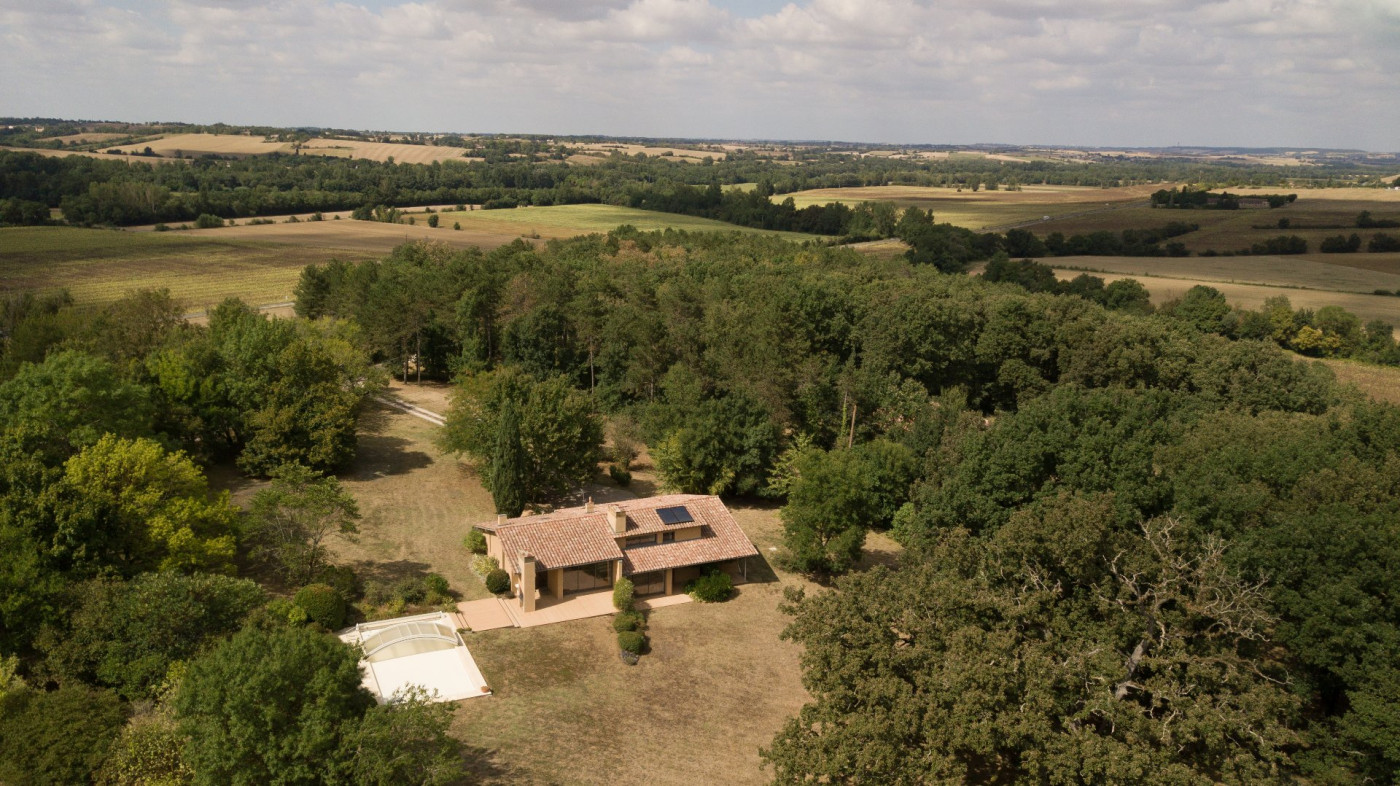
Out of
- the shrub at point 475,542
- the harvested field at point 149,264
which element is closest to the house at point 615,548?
the shrub at point 475,542

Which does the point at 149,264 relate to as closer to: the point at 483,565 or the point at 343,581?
the point at 343,581

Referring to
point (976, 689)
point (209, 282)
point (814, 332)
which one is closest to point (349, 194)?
point (209, 282)

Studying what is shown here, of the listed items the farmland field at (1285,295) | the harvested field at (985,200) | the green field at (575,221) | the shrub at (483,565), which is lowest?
the shrub at (483,565)

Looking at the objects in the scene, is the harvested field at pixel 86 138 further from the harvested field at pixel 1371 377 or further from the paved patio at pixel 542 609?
the harvested field at pixel 1371 377

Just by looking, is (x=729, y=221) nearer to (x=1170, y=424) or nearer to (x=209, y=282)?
(x=209, y=282)

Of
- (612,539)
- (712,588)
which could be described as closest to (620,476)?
(612,539)

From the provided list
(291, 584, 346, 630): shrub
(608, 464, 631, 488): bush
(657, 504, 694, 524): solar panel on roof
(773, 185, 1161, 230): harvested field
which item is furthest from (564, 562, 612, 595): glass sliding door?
(773, 185, 1161, 230): harvested field
